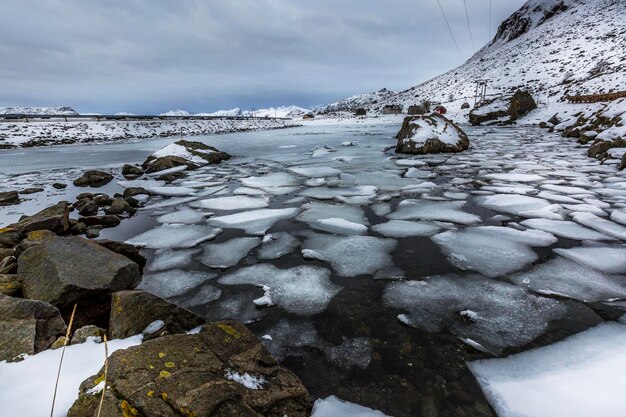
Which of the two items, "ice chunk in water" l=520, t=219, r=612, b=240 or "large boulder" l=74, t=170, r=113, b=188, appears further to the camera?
"large boulder" l=74, t=170, r=113, b=188

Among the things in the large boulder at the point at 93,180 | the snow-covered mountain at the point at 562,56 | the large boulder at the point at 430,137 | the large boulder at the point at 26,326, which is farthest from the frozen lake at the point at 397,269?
the snow-covered mountain at the point at 562,56

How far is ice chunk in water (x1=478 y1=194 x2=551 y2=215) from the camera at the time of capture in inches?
171

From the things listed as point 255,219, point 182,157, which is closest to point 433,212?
point 255,219

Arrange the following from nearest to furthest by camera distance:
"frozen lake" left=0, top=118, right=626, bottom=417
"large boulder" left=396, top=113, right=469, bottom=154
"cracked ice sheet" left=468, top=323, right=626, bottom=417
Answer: "cracked ice sheet" left=468, top=323, right=626, bottom=417 < "frozen lake" left=0, top=118, right=626, bottom=417 < "large boulder" left=396, top=113, right=469, bottom=154

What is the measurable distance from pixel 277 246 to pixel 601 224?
12.4ft

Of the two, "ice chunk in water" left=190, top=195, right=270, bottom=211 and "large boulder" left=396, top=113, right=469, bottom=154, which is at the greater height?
"large boulder" left=396, top=113, right=469, bottom=154

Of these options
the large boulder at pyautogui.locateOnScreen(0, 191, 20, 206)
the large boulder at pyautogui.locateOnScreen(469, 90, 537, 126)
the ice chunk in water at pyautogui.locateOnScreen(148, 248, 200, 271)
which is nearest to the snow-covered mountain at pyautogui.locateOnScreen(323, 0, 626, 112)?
the large boulder at pyautogui.locateOnScreen(469, 90, 537, 126)

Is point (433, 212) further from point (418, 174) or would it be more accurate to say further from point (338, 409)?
point (338, 409)

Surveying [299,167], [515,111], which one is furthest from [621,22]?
[299,167]

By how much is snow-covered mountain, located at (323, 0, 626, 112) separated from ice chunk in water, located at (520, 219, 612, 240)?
2596 centimetres

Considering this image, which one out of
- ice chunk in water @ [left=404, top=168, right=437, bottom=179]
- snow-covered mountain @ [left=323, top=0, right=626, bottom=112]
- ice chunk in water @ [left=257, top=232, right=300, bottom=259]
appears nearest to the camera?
ice chunk in water @ [left=257, top=232, right=300, bottom=259]

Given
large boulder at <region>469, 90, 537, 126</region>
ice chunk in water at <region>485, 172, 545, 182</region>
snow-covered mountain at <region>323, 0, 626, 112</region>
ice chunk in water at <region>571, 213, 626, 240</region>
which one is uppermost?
snow-covered mountain at <region>323, 0, 626, 112</region>

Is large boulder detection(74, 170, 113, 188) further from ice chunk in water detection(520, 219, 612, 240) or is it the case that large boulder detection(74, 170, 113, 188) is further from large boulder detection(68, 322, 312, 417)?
ice chunk in water detection(520, 219, 612, 240)

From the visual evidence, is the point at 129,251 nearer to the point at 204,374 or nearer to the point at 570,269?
the point at 204,374
